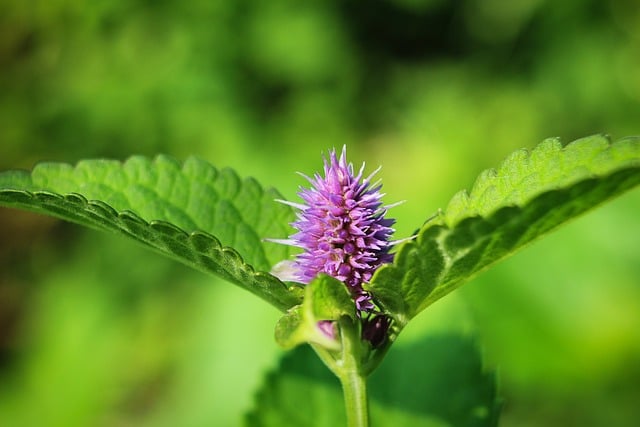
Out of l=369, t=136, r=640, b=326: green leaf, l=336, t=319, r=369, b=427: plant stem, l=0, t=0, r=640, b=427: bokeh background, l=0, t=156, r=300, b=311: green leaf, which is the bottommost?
l=336, t=319, r=369, b=427: plant stem

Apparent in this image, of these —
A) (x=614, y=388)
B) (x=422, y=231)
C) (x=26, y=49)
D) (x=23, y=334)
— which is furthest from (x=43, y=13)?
(x=422, y=231)

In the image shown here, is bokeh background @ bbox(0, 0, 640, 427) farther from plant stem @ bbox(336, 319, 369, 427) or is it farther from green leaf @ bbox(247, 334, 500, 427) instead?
plant stem @ bbox(336, 319, 369, 427)

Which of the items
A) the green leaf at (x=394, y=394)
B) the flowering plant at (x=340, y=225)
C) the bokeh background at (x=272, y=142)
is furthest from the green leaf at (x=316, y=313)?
the bokeh background at (x=272, y=142)

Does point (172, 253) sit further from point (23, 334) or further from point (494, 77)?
point (494, 77)

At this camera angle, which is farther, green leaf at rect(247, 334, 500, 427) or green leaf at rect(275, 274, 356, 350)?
green leaf at rect(247, 334, 500, 427)

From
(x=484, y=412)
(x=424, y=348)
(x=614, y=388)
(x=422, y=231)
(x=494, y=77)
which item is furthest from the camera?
(x=494, y=77)

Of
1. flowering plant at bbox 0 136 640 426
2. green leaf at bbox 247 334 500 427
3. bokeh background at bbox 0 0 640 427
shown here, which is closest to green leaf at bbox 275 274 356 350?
flowering plant at bbox 0 136 640 426

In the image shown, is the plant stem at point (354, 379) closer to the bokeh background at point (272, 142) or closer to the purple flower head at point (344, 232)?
the purple flower head at point (344, 232)

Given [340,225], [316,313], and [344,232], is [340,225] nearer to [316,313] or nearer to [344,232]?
[344,232]
